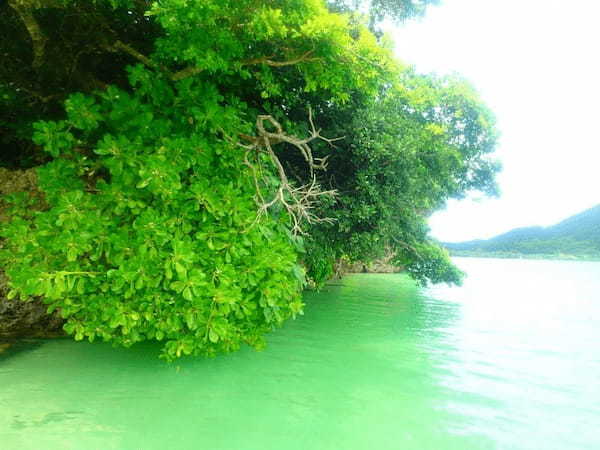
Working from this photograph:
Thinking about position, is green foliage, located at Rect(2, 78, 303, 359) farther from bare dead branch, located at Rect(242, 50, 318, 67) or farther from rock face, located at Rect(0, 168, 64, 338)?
rock face, located at Rect(0, 168, 64, 338)

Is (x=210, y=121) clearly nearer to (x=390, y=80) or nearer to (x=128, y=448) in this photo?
(x=390, y=80)

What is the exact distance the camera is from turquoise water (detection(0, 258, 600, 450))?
3199 mm

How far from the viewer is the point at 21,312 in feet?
19.4

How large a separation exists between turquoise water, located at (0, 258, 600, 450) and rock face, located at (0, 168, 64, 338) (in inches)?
21.4

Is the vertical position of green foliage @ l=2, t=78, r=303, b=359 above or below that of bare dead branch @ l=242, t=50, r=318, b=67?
below

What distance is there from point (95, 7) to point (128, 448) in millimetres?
5457

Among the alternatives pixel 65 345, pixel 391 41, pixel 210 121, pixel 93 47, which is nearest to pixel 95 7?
pixel 93 47

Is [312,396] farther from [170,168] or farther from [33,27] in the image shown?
[33,27]

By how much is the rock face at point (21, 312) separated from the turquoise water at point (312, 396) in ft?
1.78

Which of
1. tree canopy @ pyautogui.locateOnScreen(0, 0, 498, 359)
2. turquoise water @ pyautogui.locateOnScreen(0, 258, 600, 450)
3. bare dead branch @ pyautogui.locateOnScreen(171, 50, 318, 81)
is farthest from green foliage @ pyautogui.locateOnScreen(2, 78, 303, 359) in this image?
turquoise water @ pyautogui.locateOnScreen(0, 258, 600, 450)

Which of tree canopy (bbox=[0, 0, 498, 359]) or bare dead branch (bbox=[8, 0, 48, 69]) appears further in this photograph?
bare dead branch (bbox=[8, 0, 48, 69])

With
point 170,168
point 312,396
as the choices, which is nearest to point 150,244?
point 170,168

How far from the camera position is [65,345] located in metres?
5.67

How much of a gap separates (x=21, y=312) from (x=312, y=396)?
4619 mm
